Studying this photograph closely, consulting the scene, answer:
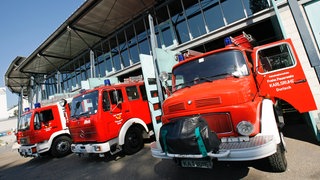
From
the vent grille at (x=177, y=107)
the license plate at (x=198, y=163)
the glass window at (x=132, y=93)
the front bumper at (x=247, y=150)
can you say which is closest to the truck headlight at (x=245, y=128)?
the front bumper at (x=247, y=150)

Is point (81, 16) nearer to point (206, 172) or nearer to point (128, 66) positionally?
point (128, 66)

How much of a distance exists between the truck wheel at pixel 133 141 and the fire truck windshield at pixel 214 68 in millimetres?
2666

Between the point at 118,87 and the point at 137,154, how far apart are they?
2209mm

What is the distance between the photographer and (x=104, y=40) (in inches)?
512

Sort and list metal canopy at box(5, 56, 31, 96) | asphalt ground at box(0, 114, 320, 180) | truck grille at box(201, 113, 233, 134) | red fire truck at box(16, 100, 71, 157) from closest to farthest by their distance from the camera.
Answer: truck grille at box(201, 113, 233, 134) → asphalt ground at box(0, 114, 320, 180) → red fire truck at box(16, 100, 71, 157) → metal canopy at box(5, 56, 31, 96)

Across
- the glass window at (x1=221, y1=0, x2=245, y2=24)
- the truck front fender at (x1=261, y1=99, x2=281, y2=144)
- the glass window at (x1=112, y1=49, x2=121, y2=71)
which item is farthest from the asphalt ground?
the glass window at (x1=112, y1=49, x2=121, y2=71)

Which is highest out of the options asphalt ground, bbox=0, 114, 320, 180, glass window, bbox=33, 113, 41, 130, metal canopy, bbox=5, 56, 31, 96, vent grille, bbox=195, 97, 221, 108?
metal canopy, bbox=5, 56, 31, 96

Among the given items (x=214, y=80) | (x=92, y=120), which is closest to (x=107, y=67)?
(x=92, y=120)

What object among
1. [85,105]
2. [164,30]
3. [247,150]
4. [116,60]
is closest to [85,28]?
[116,60]

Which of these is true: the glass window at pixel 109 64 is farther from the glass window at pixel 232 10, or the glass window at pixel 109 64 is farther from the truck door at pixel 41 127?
the glass window at pixel 232 10

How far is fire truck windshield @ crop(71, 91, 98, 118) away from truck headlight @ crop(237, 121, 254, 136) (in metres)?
3.98

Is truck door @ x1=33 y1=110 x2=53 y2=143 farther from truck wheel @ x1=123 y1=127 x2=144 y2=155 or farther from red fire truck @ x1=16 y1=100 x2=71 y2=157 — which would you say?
truck wheel @ x1=123 y1=127 x2=144 y2=155

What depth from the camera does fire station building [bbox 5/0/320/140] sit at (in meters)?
5.92

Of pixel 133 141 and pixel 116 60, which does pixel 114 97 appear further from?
pixel 116 60
